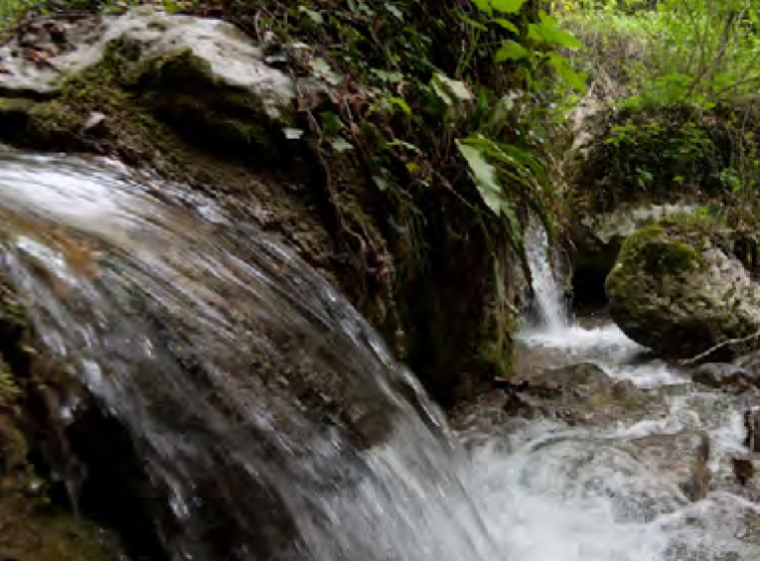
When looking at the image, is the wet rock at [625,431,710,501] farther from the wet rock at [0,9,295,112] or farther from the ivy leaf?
the wet rock at [0,9,295,112]

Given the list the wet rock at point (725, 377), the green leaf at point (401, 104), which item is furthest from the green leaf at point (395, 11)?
the wet rock at point (725, 377)

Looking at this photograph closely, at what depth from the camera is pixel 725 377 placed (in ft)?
14.9

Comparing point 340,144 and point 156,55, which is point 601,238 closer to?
point 340,144

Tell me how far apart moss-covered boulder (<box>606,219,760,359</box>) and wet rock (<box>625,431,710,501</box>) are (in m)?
2.15

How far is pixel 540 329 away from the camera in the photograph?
6664mm

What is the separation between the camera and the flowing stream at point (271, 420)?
4.94 feet

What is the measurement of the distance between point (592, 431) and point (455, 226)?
111cm

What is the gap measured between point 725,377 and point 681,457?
165 centimetres

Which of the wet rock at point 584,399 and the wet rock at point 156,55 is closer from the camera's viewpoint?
the wet rock at point 156,55

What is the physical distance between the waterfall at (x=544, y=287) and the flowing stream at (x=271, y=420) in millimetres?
3384

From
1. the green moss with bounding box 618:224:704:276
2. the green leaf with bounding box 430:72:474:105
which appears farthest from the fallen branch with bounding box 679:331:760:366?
the green leaf with bounding box 430:72:474:105

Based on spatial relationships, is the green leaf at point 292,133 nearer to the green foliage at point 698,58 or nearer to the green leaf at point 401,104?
the green leaf at point 401,104

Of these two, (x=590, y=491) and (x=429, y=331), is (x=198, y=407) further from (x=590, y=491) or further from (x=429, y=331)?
(x=429, y=331)

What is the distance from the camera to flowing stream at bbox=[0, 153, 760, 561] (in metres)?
1.51
